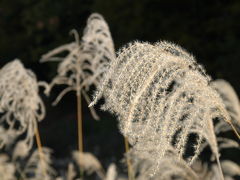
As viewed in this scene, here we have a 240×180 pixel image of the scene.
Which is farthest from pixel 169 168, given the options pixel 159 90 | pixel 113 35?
pixel 113 35

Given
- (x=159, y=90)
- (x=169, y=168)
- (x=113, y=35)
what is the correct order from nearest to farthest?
(x=159, y=90)
(x=169, y=168)
(x=113, y=35)

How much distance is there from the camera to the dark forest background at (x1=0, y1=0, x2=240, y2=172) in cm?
1110

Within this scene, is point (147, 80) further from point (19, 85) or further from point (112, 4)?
point (112, 4)

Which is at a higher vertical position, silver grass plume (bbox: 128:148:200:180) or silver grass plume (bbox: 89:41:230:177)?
silver grass plume (bbox: 128:148:200:180)

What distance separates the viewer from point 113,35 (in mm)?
13039

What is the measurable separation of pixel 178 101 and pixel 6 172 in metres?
2.83

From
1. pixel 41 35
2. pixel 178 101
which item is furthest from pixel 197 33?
pixel 178 101

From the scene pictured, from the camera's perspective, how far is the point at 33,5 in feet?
50.2

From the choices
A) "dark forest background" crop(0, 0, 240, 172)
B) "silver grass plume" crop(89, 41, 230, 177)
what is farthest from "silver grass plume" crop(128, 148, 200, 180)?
"dark forest background" crop(0, 0, 240, 172)

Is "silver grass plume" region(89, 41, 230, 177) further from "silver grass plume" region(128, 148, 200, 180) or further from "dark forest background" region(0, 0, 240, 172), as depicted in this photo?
"dark forest background" region(0, 0, 240, 172)

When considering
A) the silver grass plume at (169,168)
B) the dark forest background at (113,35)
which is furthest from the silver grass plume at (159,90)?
the dark forest background at (113,35)

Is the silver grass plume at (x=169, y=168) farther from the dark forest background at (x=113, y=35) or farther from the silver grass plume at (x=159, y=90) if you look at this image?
the dark forest background at (x=113, y=35)

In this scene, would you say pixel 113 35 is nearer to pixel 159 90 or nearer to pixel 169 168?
pixel 169 168

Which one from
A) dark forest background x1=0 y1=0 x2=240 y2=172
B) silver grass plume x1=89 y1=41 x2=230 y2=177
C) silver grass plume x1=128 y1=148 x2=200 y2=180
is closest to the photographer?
→ silver grass plume x1=89 y1=41 x2=230 y2=177
